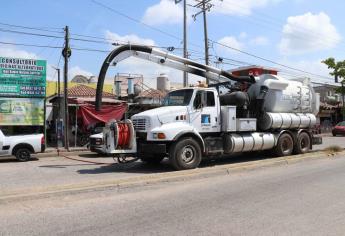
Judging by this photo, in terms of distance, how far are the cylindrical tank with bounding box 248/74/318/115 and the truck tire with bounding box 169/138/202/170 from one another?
13.3 ft

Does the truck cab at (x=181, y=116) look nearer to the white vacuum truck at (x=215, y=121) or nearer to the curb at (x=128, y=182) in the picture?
the white vacuum truck at (x=215, y=121)

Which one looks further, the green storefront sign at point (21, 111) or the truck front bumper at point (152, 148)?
the green storefront sign at point (21, 111)

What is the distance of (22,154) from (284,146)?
10420mm

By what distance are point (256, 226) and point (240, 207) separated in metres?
1.27

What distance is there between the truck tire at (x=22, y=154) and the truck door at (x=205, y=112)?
7.63 m

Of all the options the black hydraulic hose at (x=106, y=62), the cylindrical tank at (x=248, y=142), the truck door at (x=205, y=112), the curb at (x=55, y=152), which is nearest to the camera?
the truck door at (x=205, y=112)

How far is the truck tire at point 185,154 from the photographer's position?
12672 mm

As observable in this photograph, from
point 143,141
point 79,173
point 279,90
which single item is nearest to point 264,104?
point 279,90

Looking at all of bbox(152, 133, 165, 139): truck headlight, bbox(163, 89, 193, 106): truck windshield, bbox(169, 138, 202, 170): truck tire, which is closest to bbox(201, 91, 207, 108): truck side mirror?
bbox(163, 89, 193, 106): truck windshield

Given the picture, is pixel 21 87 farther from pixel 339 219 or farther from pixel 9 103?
pixel 339 219

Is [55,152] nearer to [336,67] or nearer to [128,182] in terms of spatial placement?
[128,182]

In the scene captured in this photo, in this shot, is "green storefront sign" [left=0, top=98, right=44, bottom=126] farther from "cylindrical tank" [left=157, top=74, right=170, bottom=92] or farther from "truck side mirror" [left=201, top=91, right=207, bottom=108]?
"cylindrical tank" [left=157, top=74, right=170, bottom=92]

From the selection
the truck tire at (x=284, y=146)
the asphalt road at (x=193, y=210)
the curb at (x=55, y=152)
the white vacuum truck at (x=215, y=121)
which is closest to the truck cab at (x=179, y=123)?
the white vacuum truck at (x=215, y=121)

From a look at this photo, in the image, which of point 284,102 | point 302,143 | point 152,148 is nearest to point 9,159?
point 152,148
